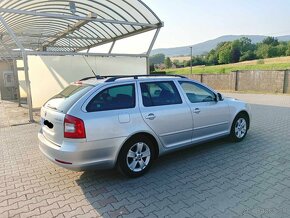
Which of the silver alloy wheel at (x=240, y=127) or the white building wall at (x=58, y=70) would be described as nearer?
the silver alloy wheel at (x=240, y=127)

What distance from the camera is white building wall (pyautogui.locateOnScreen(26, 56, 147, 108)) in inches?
329

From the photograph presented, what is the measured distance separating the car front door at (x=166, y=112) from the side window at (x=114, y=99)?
0.62 ft

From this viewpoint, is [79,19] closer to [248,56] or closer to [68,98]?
[68,98]

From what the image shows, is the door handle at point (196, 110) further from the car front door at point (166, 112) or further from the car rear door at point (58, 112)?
the car rear door at point (58, 112)

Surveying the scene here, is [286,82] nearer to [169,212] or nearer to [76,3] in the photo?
[76,3]

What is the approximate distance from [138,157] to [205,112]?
165cm

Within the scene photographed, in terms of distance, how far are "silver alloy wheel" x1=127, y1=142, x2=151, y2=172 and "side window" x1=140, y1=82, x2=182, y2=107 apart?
681 mm

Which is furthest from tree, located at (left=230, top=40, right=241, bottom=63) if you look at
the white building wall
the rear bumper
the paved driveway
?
the rear bumper

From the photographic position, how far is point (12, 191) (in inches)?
144

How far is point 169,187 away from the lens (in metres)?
3.60

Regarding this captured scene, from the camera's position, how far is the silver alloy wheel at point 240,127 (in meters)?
5.53

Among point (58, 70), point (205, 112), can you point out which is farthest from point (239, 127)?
point (58, 70)

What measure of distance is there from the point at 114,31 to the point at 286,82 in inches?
451

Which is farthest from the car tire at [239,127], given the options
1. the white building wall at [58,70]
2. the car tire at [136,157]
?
the white building wall at [58,70]
